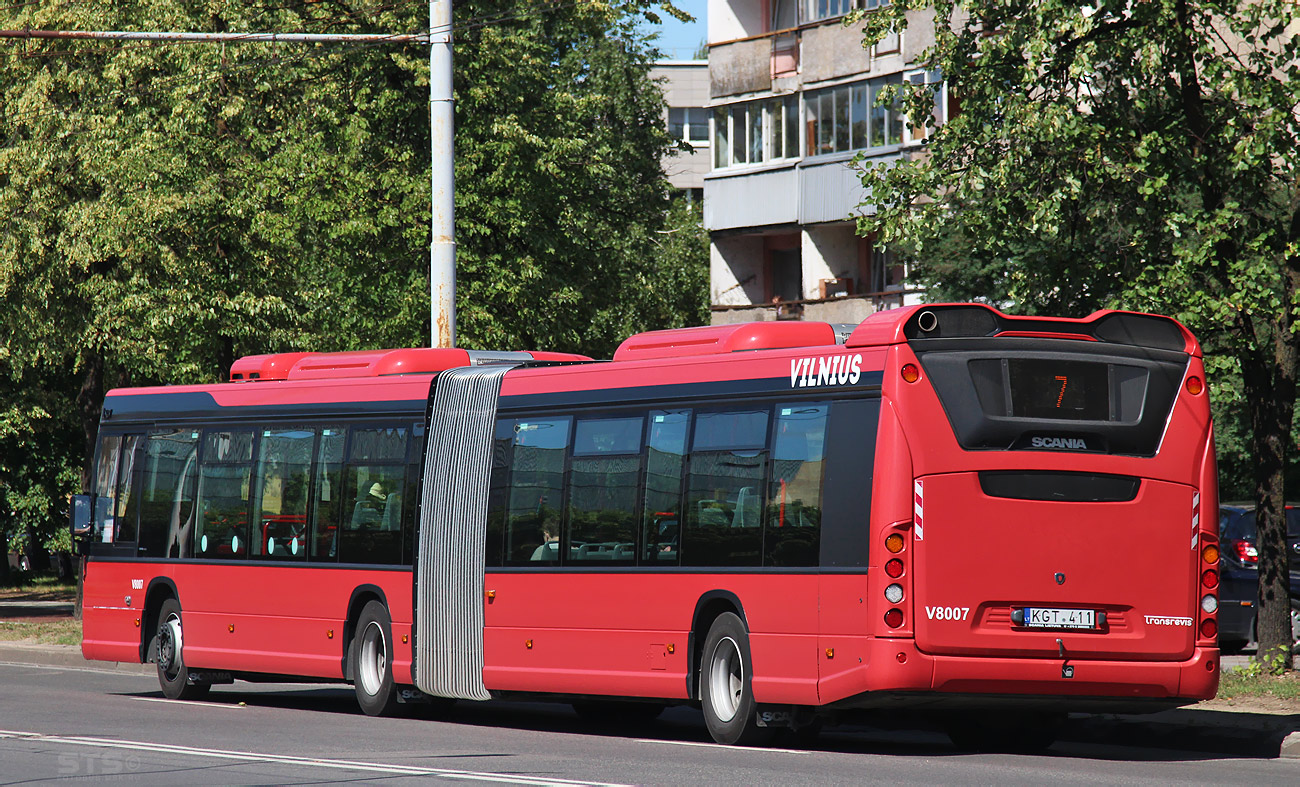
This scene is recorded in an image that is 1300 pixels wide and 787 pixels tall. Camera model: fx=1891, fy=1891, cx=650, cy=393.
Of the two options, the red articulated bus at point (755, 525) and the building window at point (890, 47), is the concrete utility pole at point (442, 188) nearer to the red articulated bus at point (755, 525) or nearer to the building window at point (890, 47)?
the red articulated bus at point (755, 525)

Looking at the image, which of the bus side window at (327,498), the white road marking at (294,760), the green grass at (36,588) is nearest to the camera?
the white road marking at (294,760)

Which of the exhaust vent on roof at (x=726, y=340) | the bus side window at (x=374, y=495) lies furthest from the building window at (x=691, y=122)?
the exhaust vent on roof at (x=726, y=340)

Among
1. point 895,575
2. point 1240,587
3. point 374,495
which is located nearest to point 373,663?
point 374,495

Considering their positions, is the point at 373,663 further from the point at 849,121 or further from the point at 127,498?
the point at 849,121

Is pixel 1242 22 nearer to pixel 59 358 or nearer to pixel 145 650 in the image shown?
pixel 145 650

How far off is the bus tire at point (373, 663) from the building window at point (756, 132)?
1043 inches

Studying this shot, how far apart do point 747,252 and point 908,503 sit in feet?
109

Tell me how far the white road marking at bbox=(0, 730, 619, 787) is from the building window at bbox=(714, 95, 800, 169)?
98.8ft

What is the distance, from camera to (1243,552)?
2056cm

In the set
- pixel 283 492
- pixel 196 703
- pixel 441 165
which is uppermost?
pixel 441 165

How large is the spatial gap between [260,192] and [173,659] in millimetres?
10615

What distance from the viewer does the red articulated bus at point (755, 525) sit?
11773 mm

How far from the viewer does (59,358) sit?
95.0 feet

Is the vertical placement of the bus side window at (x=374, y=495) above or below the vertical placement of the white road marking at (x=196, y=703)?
above
